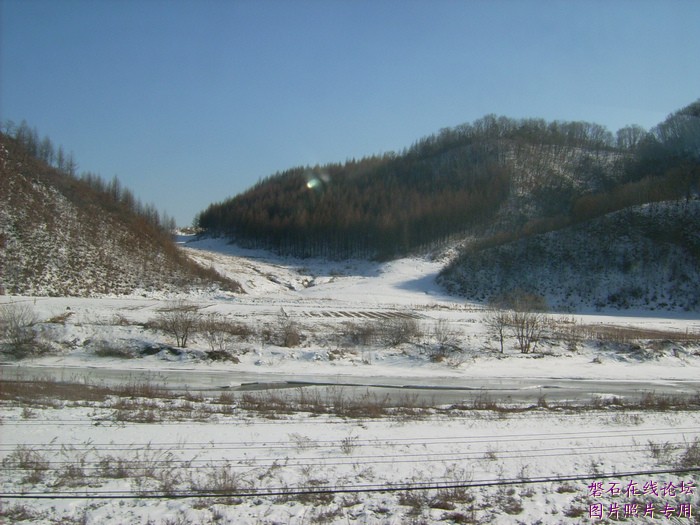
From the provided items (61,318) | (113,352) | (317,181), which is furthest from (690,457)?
(317,181)

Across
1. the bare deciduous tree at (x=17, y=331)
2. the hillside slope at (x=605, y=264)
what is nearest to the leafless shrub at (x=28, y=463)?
the bare deciduous tree at (x=17, y=331)

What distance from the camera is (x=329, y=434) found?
9.91 meters

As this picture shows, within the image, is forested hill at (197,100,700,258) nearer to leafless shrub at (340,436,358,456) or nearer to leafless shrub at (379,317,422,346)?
leafless shrub at (379,317,422,346)

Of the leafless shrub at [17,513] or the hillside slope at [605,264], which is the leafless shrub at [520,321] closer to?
the leafless shrub at [17,513]

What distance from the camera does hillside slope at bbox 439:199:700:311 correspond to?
49938mm

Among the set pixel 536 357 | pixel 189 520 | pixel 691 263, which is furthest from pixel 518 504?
pixel 691 263

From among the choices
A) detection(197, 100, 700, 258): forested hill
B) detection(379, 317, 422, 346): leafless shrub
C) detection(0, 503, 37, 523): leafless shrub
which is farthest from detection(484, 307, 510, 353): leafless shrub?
detection(197, 100, 700, 258): forested hill

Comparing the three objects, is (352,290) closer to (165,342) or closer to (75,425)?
(165,342)

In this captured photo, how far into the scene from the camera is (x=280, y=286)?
196 ft

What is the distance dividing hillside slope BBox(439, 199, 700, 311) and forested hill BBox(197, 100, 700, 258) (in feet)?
18.5

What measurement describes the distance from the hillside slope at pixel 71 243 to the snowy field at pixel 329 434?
18083 mm

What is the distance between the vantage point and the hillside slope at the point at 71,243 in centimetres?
3769

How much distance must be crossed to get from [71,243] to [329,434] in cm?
4221

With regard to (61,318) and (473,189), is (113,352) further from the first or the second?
(473,189)
